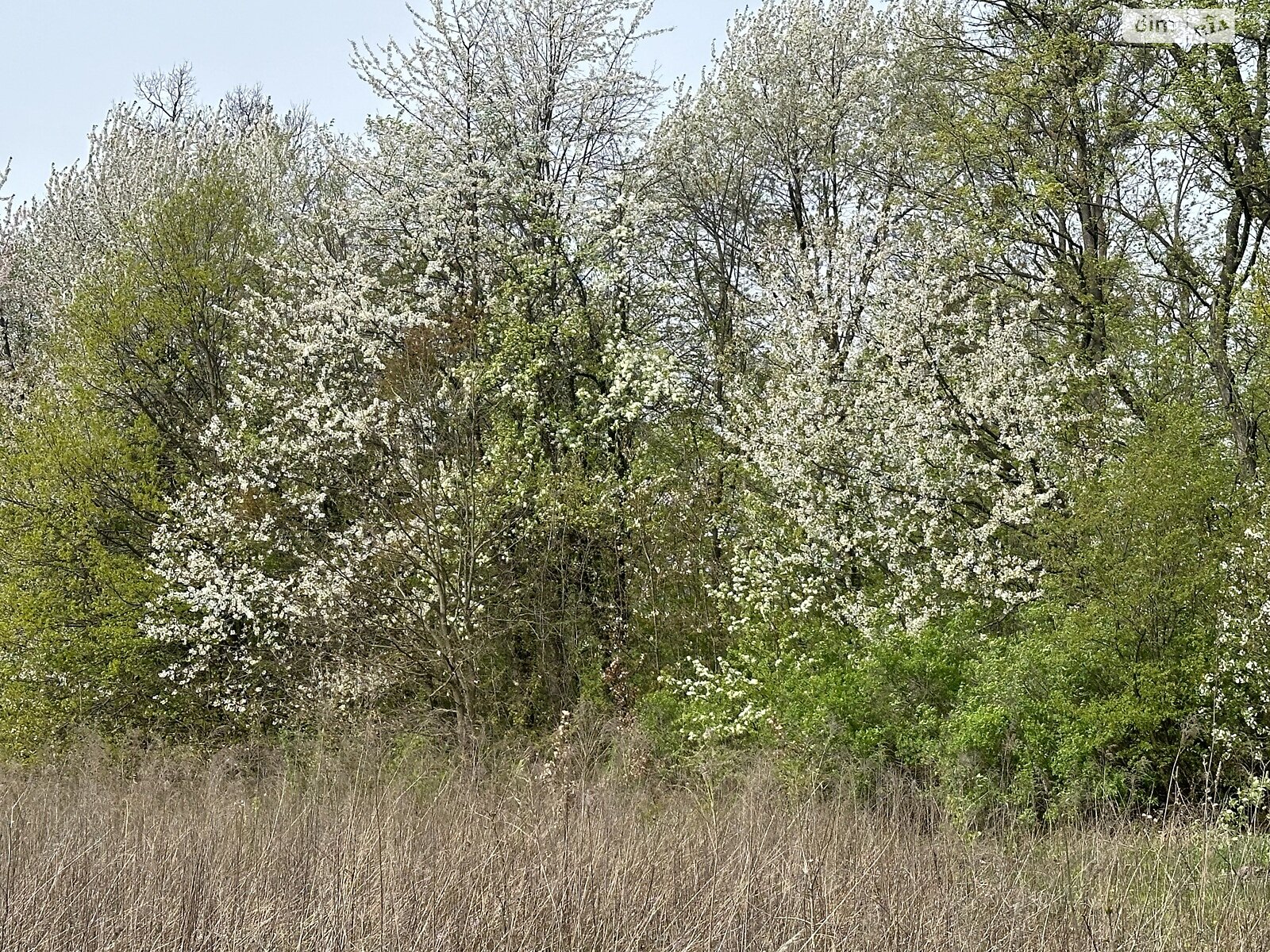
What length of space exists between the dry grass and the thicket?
2490 millimetres

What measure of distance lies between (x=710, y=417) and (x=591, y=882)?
10665 millimetres

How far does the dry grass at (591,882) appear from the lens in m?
4.04

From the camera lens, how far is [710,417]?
48.5 ft

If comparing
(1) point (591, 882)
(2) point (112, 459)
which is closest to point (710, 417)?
(2) point (112, 459)

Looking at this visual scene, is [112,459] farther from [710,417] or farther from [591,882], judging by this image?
[591,882]

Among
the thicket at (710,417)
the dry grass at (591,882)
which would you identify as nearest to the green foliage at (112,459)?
the thicket at (710,417)

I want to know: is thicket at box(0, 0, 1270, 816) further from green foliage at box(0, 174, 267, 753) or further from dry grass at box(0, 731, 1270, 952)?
dry grass at box(0, 731, 1270, 952)

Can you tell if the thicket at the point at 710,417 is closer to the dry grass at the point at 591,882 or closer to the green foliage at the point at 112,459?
the green foliage at the point at 112,459

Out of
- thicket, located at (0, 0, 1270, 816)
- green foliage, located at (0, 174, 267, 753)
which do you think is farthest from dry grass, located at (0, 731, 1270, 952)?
green foliage, located at (0, 174, 267, 753)

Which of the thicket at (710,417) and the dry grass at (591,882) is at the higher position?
the thicket at (710,417)

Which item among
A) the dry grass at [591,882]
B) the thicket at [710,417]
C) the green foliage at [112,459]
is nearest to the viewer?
the dry grass at [591,882]

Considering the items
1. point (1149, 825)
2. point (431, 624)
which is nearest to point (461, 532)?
point (431, 624)

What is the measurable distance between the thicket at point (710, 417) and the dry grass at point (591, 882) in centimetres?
249

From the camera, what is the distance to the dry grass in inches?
159
